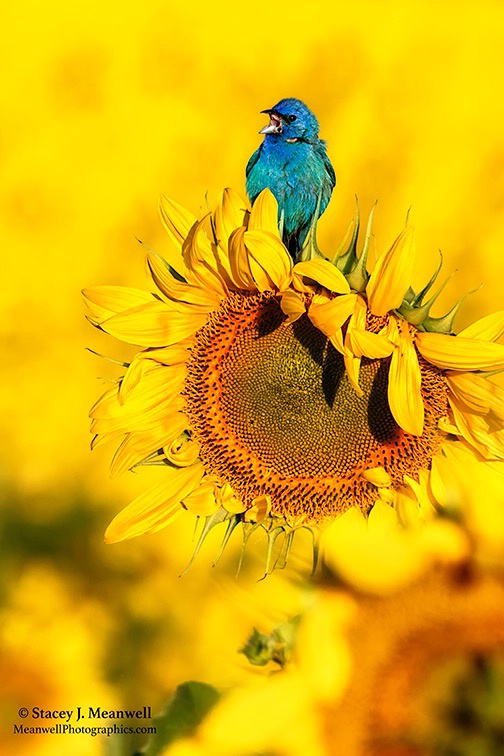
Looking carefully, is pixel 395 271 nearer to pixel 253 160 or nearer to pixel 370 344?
pixel 370 344

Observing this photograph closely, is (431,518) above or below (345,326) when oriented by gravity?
below

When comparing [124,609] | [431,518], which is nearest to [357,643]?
[431,518]

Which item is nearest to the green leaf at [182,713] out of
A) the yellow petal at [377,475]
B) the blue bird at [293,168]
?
the yellow petal at [377,475]

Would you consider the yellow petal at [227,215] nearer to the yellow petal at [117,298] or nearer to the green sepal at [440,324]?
the yellow petal at [117,298]

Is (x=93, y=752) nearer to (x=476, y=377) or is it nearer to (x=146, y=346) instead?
(x=146, y=346)

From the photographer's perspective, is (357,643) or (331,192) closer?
(357,643)

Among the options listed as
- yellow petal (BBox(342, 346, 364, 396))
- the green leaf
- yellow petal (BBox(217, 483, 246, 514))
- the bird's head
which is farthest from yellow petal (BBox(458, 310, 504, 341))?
the bird's head

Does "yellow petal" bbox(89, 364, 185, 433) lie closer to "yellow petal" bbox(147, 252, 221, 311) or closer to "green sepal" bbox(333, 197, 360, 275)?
"yellow petal" bbox(147, 252, 221, 311)
